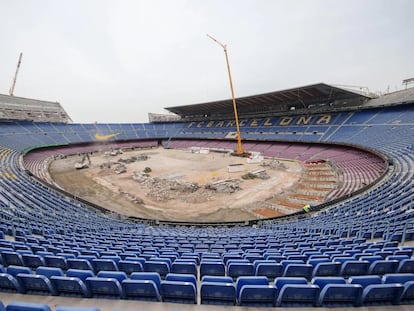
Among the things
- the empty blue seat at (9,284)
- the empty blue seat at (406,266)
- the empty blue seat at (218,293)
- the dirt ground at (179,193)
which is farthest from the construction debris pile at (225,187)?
the empty blue seat at (9,284)

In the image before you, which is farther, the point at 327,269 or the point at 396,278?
the point at 327,269

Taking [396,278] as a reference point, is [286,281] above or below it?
below

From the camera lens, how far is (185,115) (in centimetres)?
7731

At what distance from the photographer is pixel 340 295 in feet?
11.4

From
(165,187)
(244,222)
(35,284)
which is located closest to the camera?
(35,284)

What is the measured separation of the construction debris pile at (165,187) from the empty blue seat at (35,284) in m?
18.1

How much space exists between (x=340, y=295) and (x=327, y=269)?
130 centimetres

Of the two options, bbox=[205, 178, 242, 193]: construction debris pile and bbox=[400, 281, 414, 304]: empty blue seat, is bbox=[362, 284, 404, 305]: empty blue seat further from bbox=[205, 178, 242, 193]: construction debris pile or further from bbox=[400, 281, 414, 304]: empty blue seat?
bbox=[205, 178, 242, 193]: construction debris pile

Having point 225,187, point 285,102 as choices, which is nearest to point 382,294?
point 225,187

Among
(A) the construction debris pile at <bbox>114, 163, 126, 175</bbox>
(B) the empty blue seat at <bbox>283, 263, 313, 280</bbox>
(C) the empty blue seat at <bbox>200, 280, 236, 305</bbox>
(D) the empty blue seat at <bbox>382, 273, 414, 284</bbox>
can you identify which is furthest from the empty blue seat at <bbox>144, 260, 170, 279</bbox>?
(A) the construction debris pile at <bbox>114, 163, 126, 175</bbox>

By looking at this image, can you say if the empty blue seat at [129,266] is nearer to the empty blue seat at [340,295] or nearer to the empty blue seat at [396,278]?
the empty blue seat at [340,295]

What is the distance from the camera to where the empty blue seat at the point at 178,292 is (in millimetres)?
3654

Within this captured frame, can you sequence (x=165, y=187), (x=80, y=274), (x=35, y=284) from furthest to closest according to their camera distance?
1. (x=165, y=187)
2. (x=80, y=274)
3. (x=35, y=284)

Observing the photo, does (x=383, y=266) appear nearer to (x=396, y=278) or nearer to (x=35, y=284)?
(x=396, y=278)
